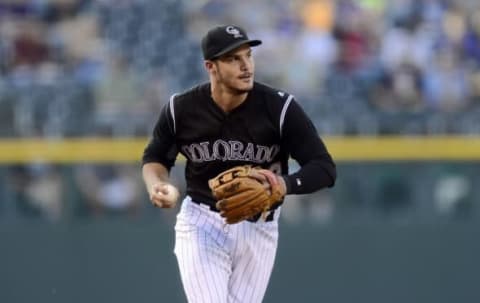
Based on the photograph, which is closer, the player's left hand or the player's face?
the player's left hand

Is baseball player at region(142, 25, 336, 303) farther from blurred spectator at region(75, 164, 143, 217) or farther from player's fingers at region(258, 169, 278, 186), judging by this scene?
blurred spectator at region(75, 164, 143, 217)

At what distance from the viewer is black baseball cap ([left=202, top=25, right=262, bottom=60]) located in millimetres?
4402

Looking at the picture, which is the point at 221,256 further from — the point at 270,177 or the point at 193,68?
the point at 193,68

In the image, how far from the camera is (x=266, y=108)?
14.8ft

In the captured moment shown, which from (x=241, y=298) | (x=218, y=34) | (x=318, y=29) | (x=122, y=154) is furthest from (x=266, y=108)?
(x=318, y=29)

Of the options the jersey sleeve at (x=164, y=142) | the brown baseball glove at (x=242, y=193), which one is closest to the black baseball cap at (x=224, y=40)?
the jersey sleeve at (x=164, y=142)

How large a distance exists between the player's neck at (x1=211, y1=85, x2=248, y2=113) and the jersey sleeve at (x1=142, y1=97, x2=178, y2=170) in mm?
218

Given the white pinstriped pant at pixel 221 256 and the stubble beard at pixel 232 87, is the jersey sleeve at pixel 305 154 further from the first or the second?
the white pinstriped pant at pixel 221 256

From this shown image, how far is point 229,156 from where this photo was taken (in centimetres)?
458

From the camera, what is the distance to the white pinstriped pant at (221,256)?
4.55m

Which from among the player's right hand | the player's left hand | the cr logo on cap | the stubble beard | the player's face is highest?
the cr logo on cap

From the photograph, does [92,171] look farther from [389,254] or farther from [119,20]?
[389,254]

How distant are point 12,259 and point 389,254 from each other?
9.42ft

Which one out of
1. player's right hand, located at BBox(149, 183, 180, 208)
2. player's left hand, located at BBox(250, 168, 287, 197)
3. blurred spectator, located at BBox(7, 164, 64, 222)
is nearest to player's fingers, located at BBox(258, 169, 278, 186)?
player's left hand, located at BBox(250, 168, 287, 197)
